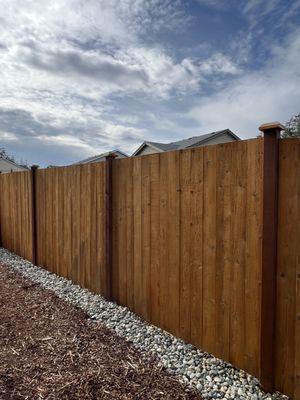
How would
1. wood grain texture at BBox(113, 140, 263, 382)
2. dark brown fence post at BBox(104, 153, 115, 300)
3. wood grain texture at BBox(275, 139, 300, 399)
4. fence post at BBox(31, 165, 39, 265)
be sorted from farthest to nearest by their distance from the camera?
fence post at BBox(31, 165, 39, 265)
dark brown fence post at BBox(104, 153, 115, 300)
wood grain texture at BBox(113, 140, 263, 382)
wood grain texture at BBox(275, 139, 300, 399)

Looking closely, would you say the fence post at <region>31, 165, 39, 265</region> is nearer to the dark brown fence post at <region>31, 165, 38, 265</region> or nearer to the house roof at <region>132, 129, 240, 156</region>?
the dark brown fence post at <region>31, 165, 38, 265</region>

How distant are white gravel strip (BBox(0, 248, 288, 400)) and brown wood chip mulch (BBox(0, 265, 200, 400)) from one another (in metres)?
0.11

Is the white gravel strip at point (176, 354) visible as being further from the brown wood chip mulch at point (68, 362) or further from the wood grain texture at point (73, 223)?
the wood grain texture at point (73, 223)

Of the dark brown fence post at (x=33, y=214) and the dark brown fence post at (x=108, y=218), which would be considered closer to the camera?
the dark brown fence post at (x=108, y=218)

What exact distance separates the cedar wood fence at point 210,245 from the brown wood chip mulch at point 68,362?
52cm

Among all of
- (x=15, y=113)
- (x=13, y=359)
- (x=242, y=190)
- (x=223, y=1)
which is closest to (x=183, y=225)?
(x=242, y=190)

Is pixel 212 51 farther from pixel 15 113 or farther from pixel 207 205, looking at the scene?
pixel 15 113

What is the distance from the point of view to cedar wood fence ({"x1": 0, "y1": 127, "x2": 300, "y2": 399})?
1.92 metres

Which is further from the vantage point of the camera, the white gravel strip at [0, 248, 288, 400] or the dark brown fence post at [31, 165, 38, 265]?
the dark brown fence post at [31, 165, 38, 265]

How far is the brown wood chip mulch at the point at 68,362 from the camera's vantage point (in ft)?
6.68

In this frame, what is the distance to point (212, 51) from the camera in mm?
4348

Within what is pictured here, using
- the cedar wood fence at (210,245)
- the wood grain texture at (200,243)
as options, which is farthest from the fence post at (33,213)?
the wood grain texture at (200,243)

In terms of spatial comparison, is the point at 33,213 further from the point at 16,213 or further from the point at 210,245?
the point at 210,245

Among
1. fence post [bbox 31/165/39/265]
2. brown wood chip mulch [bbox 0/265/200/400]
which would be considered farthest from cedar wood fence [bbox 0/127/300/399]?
fence post [bbox 31/165/39/265]
